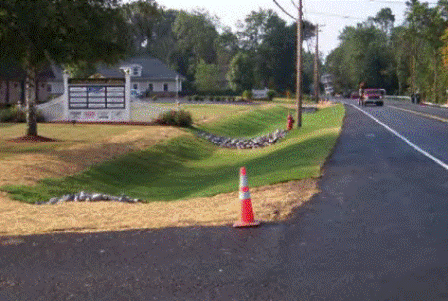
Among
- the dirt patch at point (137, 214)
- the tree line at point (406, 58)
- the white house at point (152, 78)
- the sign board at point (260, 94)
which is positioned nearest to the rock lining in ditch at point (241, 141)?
the dirt patch at point (137, 214)

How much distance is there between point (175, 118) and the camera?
1610 inches

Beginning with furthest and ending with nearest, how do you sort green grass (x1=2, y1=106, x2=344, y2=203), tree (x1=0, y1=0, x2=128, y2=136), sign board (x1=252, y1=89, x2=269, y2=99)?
sign board (x1=252, y1=89, x2=269, y2=99) < tree (x1=0, y1=0, x2=128, y2=136) < green grass (x1=2, y1=106, x2=344, y2=203)

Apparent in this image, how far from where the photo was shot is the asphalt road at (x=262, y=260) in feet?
22.5

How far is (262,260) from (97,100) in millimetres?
32671

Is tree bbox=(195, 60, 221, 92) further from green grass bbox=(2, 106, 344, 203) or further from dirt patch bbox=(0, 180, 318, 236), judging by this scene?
dirt patch bbox=(0, 180, 318, 236)

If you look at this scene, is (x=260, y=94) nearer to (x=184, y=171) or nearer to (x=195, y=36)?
(x=195, y=36)

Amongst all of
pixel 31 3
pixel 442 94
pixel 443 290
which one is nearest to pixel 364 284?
pixel 443 290

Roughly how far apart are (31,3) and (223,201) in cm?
1282

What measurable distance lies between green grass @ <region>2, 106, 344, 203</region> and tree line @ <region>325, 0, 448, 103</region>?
167 ft

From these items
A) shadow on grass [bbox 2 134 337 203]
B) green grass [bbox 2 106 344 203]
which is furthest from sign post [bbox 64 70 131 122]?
shadow on grass [bbox 2 134 337 203]

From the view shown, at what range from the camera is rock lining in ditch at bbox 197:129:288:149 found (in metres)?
36.9

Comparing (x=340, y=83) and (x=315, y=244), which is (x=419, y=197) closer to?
(x=315, y=244)

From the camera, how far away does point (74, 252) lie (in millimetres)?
8594

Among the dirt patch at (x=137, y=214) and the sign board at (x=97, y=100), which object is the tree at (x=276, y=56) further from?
the dirt patch at (x=137, y=214)
